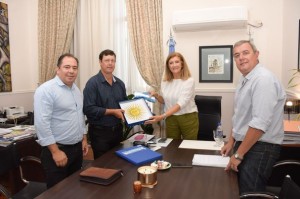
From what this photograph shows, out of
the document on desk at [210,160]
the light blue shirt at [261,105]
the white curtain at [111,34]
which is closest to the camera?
the light blue shirt at [261,105]

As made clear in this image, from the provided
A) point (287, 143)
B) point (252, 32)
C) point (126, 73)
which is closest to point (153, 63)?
point (126, 73)

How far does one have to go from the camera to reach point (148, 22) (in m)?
4.28

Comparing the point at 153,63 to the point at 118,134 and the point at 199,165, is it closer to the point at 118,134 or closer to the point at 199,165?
the point at 118,134

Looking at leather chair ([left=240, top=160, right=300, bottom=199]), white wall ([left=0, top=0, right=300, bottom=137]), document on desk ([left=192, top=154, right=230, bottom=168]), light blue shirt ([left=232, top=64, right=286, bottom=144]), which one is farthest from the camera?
white wall ([left=0, top=0, right=300, bottom=137])

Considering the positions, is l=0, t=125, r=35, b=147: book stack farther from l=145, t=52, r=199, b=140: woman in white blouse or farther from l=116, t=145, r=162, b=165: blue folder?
l=145, t=52, r=199, b=140: woman in white blouse

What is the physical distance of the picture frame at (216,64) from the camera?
160 inches

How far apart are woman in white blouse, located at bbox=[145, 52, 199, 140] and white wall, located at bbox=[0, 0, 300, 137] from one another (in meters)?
1.42

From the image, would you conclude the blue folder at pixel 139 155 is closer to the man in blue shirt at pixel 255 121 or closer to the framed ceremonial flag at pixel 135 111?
the framed ceremonial flag at pixel 135 111

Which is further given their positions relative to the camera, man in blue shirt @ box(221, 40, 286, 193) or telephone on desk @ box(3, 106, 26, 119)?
telephone on desk @ box(3, 106, 26, 119)

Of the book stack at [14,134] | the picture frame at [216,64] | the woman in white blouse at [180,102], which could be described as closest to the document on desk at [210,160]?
the woman in white blouse at [180,102]

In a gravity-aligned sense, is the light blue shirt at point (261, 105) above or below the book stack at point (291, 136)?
above

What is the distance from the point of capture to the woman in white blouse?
2779 millimetres

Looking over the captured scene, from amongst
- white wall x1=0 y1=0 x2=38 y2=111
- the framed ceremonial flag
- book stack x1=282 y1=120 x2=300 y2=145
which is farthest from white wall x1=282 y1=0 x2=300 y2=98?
white wall x1=0 y1=0 x2=38 y2=111

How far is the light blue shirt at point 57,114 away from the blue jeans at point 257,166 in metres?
1.34
